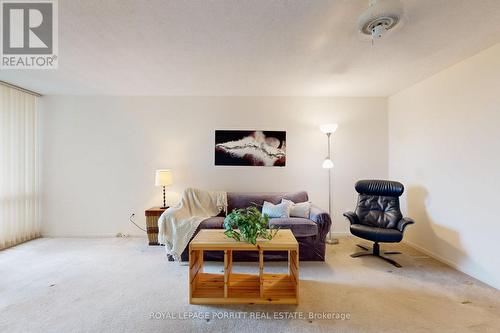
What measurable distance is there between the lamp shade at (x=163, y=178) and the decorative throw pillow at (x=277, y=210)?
63.9 inches

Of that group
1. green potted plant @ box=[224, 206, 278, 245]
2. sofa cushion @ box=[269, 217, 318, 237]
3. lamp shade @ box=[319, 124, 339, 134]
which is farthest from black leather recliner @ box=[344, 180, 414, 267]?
green potted plant @ box=[224, 206, 278, 245]

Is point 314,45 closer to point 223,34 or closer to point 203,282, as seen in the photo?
point 223,34

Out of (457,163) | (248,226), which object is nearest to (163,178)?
(248,226)

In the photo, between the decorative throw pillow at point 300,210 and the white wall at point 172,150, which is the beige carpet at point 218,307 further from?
the white wall at point 172,150

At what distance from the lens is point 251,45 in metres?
2.25

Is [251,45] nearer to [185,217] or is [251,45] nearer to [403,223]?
[185,217]

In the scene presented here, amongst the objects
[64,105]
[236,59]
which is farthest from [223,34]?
[64,105]

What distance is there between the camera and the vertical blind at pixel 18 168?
3281 millimetres

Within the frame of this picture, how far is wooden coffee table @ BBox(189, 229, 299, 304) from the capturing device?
77.8 inches

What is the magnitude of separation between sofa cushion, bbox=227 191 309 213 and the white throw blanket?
5.2 inches

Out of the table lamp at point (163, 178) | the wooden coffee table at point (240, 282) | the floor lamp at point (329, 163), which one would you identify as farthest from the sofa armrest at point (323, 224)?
the table lamp at point (163, 178)

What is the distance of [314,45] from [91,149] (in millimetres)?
3938

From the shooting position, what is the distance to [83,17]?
183cm

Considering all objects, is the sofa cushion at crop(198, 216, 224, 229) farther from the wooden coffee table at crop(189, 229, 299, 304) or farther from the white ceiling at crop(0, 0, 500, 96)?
the white ceiling at crop(0, 0, 500, 96)
